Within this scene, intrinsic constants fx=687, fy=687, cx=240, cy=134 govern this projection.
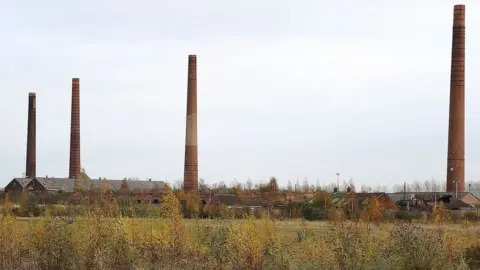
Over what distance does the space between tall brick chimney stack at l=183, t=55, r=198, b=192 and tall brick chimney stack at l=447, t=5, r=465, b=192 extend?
745 inches

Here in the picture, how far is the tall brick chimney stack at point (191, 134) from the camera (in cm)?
5275

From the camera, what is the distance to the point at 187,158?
5388 cm

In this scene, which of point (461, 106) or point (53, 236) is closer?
point (53, 236)

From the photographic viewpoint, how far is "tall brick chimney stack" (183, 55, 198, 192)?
5275 centimetres

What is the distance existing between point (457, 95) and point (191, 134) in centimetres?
1990

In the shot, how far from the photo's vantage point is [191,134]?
53.4 meters

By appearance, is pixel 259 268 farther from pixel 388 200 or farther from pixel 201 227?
pixel 388 200

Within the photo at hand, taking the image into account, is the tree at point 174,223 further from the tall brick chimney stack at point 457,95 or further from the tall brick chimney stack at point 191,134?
the tall brick chimney stack at point 191,134

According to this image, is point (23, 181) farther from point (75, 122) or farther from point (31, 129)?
point (75, 122)

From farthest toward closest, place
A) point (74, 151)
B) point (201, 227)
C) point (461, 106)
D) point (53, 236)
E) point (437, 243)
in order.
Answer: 1. point (74, 151)
2. point (461, 106)
3. point (201, 227)
4. point (53, 236)
5. point (437, 243)

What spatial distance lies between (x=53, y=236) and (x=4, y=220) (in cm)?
196

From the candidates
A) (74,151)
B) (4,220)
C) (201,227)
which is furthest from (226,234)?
(74,151)

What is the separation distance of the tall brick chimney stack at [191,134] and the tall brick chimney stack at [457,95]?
1893 cm

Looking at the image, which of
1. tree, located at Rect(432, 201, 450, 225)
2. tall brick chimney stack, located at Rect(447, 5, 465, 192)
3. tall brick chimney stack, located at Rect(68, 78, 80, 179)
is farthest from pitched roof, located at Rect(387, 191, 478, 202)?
tall brick chimney stack, located at Rect(68, 78, 80, 179)
